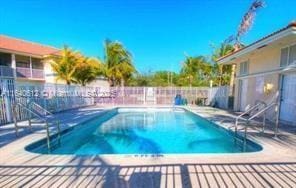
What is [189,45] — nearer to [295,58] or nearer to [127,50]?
[127,50]

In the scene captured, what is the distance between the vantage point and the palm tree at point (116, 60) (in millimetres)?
20203

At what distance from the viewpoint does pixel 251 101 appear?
11047 millimetres

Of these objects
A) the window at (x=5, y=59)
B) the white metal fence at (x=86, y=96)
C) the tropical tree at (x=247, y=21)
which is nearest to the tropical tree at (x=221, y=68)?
the tropical tree at (x=247, y=21)

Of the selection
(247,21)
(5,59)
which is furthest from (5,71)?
(247,21)

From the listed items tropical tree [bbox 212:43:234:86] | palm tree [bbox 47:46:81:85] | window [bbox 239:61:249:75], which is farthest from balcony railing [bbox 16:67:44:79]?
window [bbox 239:61:249:75]

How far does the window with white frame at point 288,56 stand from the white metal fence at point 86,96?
7.13m

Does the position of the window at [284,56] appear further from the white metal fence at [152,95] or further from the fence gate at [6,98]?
the fence gate at [6,98]

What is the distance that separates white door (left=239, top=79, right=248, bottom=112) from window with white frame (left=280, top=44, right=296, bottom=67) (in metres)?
3.57

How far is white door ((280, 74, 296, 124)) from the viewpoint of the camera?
766cm

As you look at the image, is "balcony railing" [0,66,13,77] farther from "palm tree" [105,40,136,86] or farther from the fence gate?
the fence gate

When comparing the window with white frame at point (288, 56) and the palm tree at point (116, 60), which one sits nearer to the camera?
the window with white frame at point (288, 56)

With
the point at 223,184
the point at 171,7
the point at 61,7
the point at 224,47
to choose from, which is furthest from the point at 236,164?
the point at 224,47

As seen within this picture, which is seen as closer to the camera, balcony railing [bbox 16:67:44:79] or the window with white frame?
the window with white frame

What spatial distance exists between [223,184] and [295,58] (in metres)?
6.94
